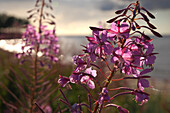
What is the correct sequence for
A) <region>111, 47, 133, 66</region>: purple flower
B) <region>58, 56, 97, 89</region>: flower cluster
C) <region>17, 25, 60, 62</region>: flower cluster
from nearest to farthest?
<region>111, 47, 133, 66</region>: purple flower < <region>58, 56, 97, 89</region>: flower cluster < <region>17, 25, 60, 62</region>: flower cluster

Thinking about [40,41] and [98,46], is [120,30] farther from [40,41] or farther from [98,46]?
[40,41]

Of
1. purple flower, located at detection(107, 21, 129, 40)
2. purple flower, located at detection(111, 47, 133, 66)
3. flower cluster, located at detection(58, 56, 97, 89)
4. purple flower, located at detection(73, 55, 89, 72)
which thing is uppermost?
purple flower, located at detection(107, 21, 129, 40)

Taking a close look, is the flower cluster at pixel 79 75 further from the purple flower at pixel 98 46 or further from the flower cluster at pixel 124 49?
the purple flower at pixel 98 46

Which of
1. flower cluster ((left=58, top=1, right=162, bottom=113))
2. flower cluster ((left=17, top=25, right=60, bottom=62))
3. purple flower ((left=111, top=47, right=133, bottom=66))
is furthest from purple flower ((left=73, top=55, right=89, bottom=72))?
flower cluster ((left=17, top=25, right=60, bottom=62))

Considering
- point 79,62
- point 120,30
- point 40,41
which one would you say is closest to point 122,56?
point 120,30

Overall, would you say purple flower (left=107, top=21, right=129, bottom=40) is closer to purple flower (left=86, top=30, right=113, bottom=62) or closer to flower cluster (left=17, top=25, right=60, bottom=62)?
purple flower (left=86, top=30, right=113, bottom=62)

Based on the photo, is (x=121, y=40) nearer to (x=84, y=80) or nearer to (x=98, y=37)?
(x=98, y=37)

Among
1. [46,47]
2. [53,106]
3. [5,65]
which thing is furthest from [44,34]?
[5,65]

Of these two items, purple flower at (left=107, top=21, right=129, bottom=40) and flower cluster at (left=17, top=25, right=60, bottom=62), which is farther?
flower cluster at (left=17, top=25, right=60, bottom=62)
